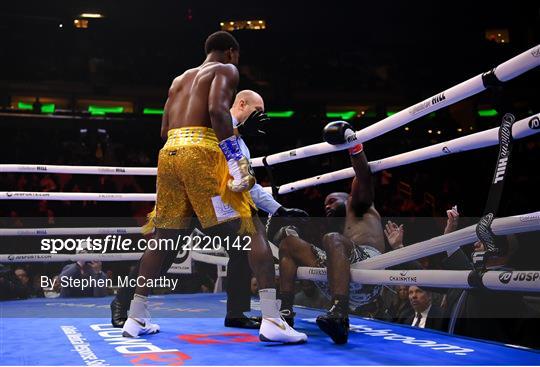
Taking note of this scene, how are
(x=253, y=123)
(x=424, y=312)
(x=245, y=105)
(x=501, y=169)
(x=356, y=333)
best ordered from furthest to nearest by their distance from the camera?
(x=424, y=312) → (x=245, y=105) → (x=253, y=123) → (x=356, y=333) → (x=501, y=169)

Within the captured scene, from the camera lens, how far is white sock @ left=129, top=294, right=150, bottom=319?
2344mm

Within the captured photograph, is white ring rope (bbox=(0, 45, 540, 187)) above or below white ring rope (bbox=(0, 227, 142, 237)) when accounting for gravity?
above

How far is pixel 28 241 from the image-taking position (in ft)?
17.6

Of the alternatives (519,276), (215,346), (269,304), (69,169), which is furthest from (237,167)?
(69,169)

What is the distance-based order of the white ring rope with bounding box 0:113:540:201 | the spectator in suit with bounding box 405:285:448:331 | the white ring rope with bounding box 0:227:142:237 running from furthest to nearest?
1. the white ring rope with bounding box 0:227:142:237
2. the spectator in suit with bounding box 405:285:448:331
3. the white ring rope with bounding box 0:113:540:201

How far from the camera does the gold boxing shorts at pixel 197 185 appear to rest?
7.49 ft

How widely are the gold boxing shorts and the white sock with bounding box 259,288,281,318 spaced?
0.23m

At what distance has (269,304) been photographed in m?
2.23

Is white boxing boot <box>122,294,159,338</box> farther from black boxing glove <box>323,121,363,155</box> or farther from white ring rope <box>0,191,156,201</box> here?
white ring rope <box>0,191,156,201</box>

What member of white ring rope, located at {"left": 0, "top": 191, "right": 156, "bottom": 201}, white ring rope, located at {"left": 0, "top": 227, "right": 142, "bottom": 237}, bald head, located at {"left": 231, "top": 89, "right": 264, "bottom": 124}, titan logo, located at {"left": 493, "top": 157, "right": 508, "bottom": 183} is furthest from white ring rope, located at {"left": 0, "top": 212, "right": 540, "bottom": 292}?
white ring rope, located at {"left": 0, "top": 227, "right": 142, "bottom": 237}

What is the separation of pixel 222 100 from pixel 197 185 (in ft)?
1.08

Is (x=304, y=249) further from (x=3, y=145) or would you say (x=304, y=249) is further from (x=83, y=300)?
(x=3, y=145)

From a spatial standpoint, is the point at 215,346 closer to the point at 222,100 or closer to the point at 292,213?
the point at 292,213

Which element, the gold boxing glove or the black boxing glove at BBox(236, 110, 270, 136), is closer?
the gold boxing glove
